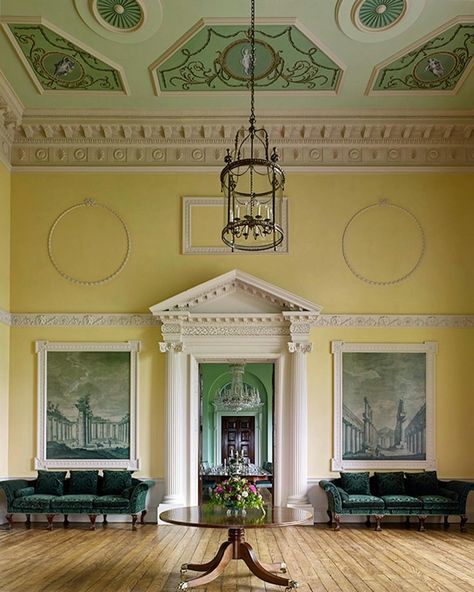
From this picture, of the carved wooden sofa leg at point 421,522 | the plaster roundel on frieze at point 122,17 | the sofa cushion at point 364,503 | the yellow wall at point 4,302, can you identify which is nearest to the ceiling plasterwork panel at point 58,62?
the plaster roundel on frieze at point 122,17

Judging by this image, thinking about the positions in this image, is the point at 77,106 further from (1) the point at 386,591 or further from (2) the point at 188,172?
(1) the point at 386,591

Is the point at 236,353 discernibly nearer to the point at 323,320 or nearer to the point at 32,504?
the point at 323,320

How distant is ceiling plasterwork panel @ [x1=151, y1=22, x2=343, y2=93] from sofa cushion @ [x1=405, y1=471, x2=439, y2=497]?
6855mm

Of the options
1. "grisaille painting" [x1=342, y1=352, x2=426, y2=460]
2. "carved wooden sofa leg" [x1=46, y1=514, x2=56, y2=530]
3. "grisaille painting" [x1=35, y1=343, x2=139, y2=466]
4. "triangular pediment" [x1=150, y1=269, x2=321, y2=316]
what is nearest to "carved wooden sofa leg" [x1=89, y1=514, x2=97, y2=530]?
"carved wooden sofa leg" [x1=46, y1=514, x2=56, y2=530]

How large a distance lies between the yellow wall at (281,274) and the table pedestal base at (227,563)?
459 centimetres

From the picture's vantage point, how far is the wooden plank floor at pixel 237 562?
798 centimetres

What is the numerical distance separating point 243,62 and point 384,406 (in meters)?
6.41

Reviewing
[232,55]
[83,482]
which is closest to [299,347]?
[83,482]

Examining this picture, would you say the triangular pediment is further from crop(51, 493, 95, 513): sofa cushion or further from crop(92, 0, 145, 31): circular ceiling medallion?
crop(92, 0, 145, 31): circular ceiling medallion

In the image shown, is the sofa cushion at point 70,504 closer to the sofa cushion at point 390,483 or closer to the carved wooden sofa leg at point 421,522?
the sofa cushion at point 390,483

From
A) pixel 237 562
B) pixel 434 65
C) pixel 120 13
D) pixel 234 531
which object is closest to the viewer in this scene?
pixel 234 531

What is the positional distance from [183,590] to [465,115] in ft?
31.7

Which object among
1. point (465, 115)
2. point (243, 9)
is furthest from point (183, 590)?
point (465, 115)

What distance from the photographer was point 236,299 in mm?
13086
